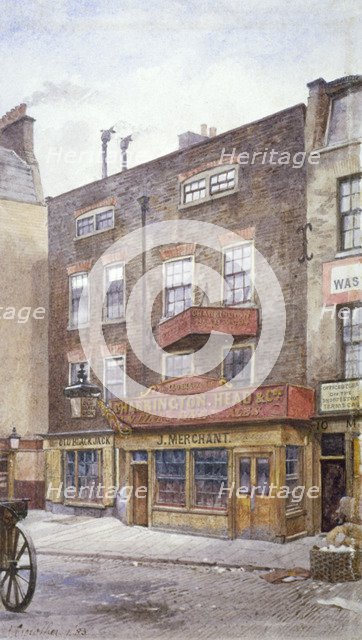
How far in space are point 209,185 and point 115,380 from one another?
3454 millimetres

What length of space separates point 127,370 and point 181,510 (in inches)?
98.7

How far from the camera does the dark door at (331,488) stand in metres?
8.70

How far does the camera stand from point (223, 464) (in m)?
9.98

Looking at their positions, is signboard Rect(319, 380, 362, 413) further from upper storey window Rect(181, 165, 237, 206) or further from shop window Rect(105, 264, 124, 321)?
shop window Rect(105, 264, 124, 321)

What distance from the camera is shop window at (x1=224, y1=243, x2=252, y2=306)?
9961mm

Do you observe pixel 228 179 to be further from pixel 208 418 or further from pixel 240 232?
pixel 208 418

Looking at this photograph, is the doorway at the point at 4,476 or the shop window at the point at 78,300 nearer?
the shop window at the point at 78,300

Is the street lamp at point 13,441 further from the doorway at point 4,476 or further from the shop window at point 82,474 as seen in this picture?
the shop window at point 82,474

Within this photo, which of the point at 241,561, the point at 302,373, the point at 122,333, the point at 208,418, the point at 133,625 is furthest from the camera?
the point at 122,333

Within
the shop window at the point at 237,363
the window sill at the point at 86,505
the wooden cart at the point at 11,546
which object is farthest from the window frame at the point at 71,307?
the wooden cart at the point at 11,546

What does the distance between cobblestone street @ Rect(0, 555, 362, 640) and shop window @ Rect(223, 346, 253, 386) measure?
2.97 m

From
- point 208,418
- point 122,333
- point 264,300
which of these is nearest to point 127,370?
point 122,333

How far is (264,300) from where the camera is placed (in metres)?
9.67
